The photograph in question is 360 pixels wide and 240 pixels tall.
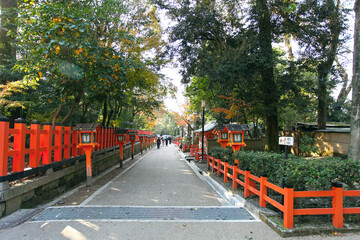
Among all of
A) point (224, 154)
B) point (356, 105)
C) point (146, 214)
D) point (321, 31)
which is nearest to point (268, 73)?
point (321, 31)

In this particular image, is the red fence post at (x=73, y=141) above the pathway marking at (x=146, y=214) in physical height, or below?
above

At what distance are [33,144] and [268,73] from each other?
1133 centimetres

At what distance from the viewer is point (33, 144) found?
579cm

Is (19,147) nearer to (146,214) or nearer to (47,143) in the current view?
(47,143)

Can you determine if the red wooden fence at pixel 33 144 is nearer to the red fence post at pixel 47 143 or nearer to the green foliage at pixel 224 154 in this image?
the red fence post at pixel 47 143

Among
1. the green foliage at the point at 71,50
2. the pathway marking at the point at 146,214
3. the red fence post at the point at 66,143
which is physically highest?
the green foliage at the point at 71,50

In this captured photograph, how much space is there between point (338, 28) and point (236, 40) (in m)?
5.01

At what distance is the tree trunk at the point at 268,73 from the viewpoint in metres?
10.3

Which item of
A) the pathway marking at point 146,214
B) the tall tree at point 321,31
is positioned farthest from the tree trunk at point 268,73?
the pathway marking at point 146,214

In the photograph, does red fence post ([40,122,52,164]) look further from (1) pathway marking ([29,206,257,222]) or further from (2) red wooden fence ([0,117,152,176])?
(1) pathway marking ([29,206,257,222])

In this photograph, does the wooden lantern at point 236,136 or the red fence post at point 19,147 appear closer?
the red fence post at point 19,147

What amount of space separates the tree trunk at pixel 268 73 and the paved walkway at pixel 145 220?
7322 mm

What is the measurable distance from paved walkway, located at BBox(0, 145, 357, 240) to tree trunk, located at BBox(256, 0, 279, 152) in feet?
24.0

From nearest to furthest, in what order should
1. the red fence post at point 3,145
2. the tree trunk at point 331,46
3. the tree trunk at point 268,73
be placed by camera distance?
the red fence post at point 3,145
the tree trunk at point 268,73
the tree trunk at point 331,46
